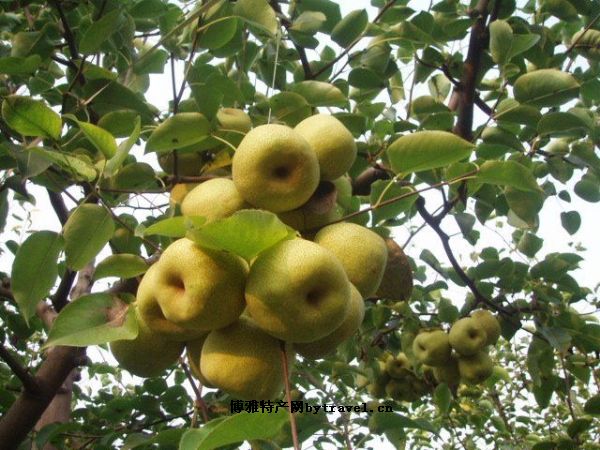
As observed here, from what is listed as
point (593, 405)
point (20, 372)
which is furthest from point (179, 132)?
point (593, 405)

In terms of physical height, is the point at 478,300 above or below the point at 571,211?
below

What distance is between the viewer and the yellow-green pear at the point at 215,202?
49.7 inches

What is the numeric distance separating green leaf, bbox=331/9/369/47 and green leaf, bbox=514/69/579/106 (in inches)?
21.2

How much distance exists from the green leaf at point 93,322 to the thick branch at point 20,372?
33.3 inches

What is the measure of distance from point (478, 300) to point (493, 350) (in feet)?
10.6

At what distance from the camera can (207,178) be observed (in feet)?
4.79

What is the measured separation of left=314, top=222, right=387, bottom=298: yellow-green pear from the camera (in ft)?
4.14

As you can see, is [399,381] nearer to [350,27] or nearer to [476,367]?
[476,367]

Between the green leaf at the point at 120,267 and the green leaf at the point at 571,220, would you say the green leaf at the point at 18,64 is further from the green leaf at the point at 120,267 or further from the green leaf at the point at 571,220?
the green leaf at the point at 571,220

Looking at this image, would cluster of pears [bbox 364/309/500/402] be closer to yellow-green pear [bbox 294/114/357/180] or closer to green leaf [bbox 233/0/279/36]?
yellow-green pear [bbox 294/114/357/180]

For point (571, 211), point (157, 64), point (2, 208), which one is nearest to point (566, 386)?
point (571, 211)

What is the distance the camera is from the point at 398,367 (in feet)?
10.7

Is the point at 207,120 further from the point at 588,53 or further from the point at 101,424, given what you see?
the point at 101,424

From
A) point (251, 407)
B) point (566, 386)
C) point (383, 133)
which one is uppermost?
point (383, 133)
